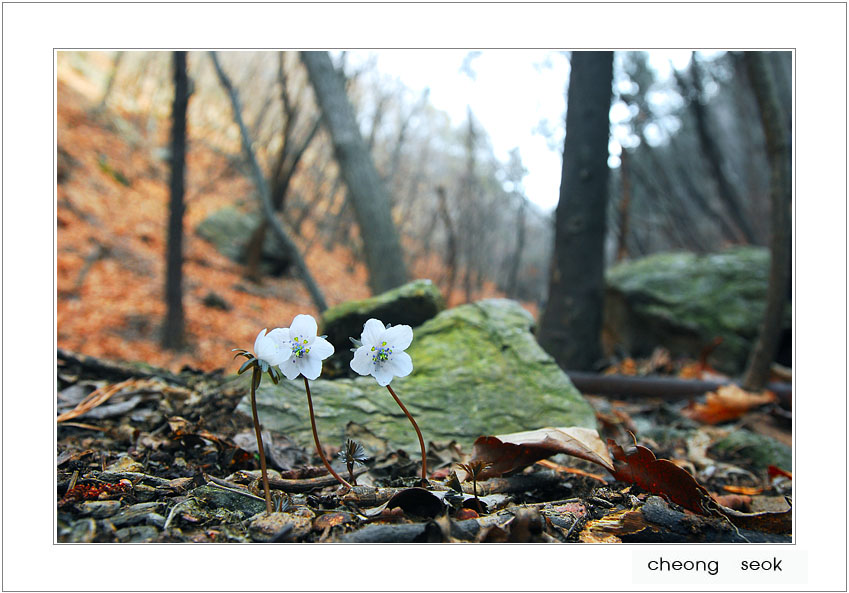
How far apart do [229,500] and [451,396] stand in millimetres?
1140

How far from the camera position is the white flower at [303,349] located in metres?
1.18

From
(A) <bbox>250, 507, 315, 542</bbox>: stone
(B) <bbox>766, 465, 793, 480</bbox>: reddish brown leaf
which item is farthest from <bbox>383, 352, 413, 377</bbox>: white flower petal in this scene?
(B) <bbox>766, 465, 793, 480</bbox>: reddish brown leaf

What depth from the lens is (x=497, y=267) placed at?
15906 mm

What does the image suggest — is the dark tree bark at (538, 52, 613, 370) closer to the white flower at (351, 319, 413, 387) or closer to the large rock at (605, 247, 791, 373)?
the large rock at (605, 247, 791, 373)

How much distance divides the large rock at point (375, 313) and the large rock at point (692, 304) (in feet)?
11.8

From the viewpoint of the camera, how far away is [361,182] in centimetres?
482

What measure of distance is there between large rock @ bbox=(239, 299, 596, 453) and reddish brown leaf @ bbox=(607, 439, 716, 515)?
2.37 feet

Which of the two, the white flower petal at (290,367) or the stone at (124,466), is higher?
the white flower petal at (290,367)

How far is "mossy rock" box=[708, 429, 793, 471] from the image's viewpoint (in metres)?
2.45

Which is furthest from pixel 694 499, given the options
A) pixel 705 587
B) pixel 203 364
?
pixel 203 364

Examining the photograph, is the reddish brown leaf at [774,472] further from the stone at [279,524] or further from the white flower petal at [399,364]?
the stone at [279,524]

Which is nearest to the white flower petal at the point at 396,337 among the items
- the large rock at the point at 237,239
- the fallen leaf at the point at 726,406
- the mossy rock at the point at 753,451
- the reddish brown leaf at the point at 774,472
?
the reddish brown leaf at the point at 774,472

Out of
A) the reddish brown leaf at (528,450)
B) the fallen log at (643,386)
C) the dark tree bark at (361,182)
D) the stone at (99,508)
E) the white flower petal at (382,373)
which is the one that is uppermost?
the dark tree bark at (361,182)
